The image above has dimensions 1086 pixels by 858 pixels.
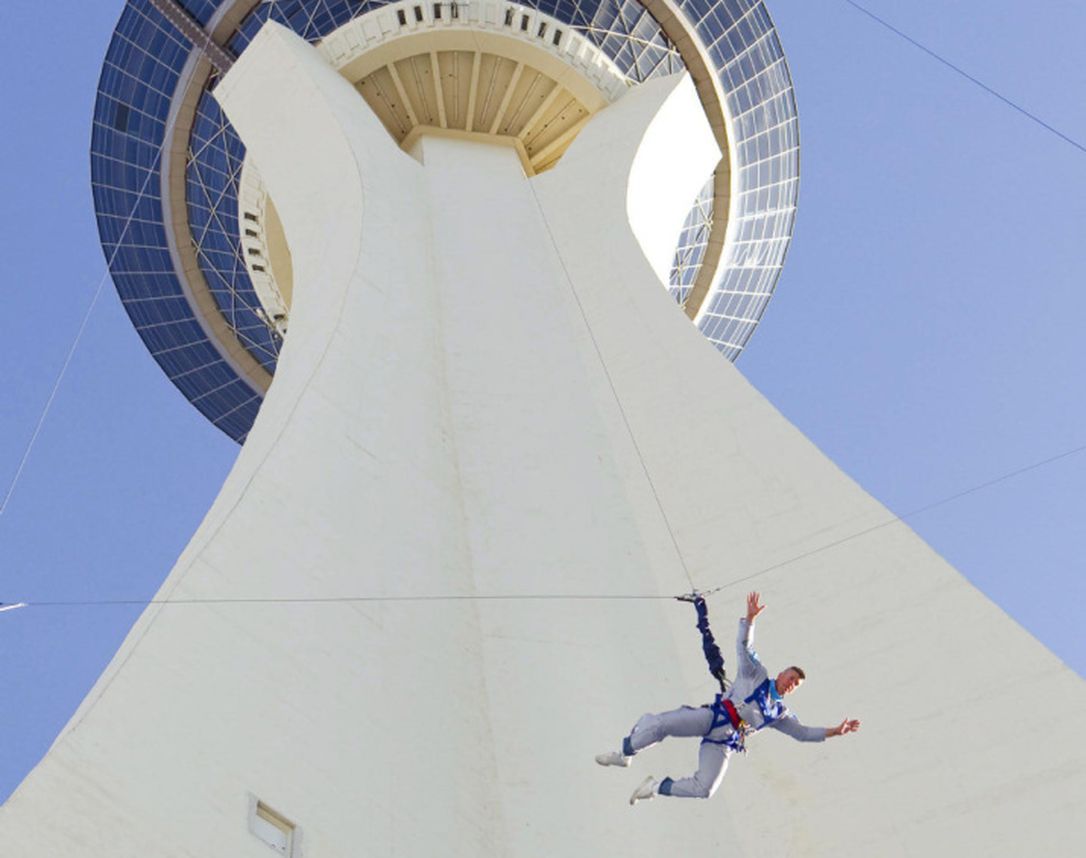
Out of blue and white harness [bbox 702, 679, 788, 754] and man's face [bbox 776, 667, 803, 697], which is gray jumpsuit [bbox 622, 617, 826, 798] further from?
man's face [bbox 776, 667, 803, 697]

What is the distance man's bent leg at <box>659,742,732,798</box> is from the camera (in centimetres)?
972

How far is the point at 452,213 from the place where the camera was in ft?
68.6

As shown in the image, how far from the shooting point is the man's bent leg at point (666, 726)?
9.59m

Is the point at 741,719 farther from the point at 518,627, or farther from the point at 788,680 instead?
the point at 518,627

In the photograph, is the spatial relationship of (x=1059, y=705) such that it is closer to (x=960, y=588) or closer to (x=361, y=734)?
(x=960, y=588)

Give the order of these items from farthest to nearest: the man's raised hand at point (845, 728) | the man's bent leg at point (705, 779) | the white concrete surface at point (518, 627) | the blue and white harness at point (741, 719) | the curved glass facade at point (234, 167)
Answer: the curved glass facade at point (234, 167) < the white concrete surface at point (518, 627) < the man's bent leg at point (705, 779) < the blue and white harness at point (741, 719) < the man's raised hand at point (845, 728)

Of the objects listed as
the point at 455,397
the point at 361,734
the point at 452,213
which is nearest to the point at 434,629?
the point at 361,734

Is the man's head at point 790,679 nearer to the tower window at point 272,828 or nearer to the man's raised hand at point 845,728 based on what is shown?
the man's raised hand at point 845,728

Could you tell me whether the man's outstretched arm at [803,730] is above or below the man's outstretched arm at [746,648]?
below

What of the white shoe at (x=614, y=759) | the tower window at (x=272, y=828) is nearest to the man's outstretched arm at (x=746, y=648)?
the white shoe at (x=614, y=759)

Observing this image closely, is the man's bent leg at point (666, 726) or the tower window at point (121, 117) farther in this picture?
the tower window at point (121, 117)

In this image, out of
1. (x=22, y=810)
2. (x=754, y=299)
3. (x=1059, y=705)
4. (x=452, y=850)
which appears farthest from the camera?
(x=754, y=299)

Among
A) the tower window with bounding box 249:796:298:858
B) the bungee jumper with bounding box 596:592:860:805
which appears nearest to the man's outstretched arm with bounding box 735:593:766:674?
the bungee jumper with bounding box 596:592:860:805

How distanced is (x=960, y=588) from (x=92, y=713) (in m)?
7.79
